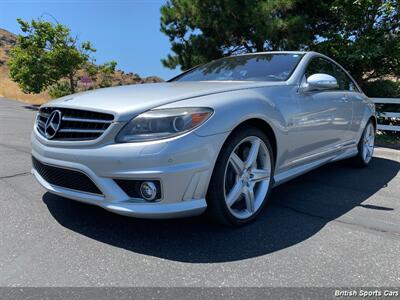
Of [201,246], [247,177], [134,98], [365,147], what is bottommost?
[201,246]

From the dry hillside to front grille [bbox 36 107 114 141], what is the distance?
70.9 ft

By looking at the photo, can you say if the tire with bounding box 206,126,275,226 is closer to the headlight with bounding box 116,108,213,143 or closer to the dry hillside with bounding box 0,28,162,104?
the headlight with bounding box 116,108,213,143

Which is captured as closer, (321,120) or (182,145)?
(182,145)

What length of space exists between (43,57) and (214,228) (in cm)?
2329

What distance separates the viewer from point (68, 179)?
2992 millimetres

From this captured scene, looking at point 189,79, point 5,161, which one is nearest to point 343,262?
point 189,79

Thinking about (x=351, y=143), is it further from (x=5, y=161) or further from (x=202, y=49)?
(x=202, y=49)

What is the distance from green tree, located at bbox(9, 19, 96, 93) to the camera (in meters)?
23.8

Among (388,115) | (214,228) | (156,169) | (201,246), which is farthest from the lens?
(388,115)

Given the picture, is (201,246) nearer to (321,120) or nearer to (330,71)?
(321,120)

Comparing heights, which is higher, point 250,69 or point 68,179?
point 250,69

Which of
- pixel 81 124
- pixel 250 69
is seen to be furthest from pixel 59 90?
pixel 81 124

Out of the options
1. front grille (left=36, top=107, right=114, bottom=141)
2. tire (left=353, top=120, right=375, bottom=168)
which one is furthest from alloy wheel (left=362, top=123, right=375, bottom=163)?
front grille (left=36, top=107, right=114, bottom=141)

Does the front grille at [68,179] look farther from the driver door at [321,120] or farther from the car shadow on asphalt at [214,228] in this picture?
the driver door at [321,120]
